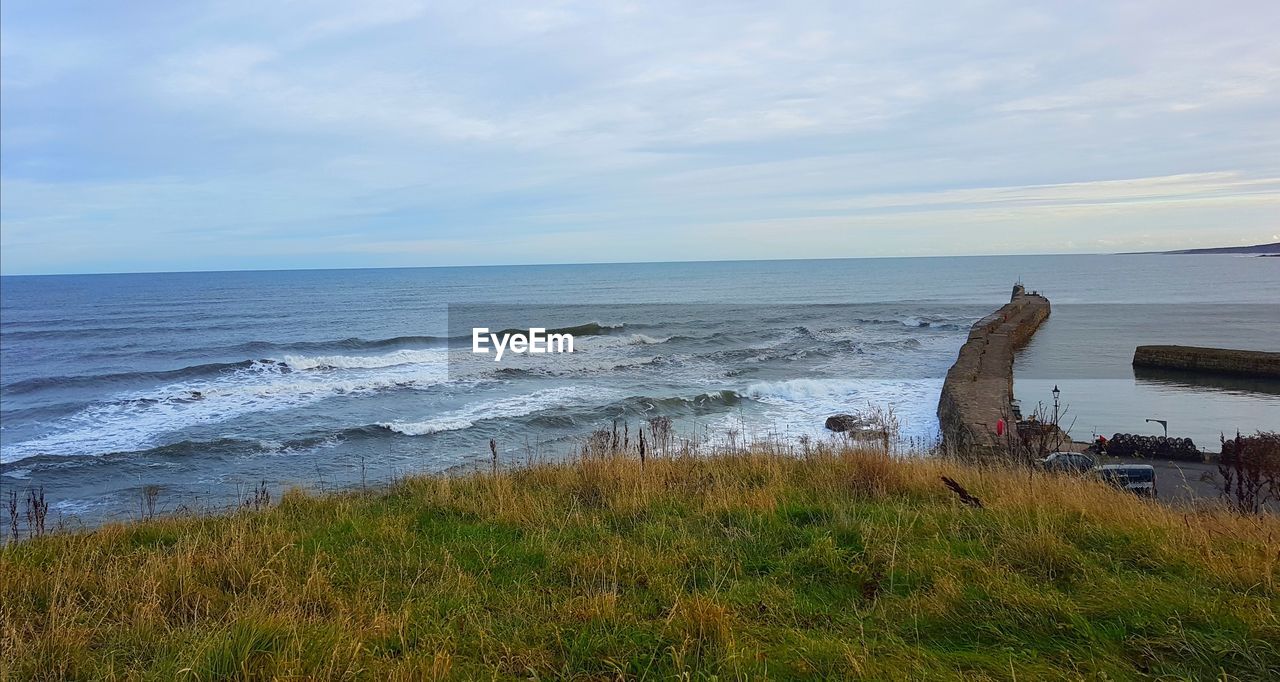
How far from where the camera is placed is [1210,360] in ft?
82.6

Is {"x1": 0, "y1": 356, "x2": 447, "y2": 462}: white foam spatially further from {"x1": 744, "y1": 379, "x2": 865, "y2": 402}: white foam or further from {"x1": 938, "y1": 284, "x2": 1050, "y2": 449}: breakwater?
{"x1": 938, "y1": 284, "x2": 1050, "y2": 449}: breakwater

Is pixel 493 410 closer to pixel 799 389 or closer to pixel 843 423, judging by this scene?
pixel 799 389

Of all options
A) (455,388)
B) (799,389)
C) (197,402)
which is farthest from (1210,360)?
(197,402)

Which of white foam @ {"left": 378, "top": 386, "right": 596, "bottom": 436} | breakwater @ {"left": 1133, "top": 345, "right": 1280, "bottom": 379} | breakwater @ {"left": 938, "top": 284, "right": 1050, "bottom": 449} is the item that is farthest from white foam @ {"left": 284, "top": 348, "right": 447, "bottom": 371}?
breakwater @ {"left": 1133, "top": 345, "right": 1280, "bottom": 379}

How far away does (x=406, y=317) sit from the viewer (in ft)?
190

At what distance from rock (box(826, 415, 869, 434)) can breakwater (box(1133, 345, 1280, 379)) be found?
1616 cm

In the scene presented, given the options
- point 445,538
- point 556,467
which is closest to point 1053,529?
point 445,538

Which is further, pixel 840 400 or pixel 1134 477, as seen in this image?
pixel 840 400

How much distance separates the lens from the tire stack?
1324cm

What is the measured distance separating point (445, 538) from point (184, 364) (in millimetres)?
31464

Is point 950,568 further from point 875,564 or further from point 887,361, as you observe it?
point 887,361

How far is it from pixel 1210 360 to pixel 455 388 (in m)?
26.8

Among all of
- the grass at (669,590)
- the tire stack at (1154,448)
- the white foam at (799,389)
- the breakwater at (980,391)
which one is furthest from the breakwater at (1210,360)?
the grass at (669,590)

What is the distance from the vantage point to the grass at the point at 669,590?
3393mm
